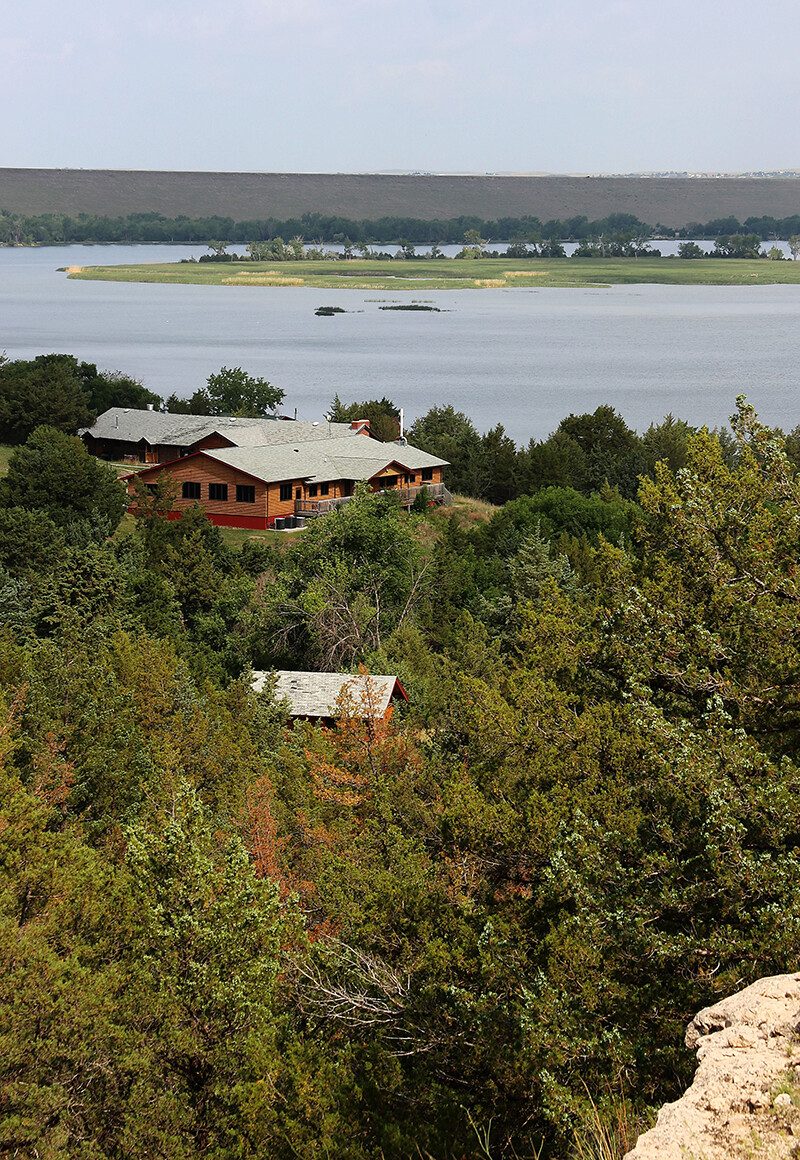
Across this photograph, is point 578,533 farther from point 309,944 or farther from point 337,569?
point 309,944

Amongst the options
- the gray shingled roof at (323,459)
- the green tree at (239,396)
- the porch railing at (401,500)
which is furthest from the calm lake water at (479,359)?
the gray shingled roof at (323,459)

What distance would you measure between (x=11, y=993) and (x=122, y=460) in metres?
73.9

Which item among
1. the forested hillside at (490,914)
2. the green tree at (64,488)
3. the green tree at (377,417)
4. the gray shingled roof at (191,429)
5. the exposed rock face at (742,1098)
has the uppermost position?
the exposed rock face at (742,1098)

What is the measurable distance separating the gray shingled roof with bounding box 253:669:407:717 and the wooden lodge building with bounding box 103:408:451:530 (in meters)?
23.1

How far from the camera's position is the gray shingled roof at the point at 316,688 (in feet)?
137

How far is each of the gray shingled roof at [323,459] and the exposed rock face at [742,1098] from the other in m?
63.3

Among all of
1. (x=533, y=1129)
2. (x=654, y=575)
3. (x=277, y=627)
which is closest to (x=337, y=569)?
(x=277, y=627)

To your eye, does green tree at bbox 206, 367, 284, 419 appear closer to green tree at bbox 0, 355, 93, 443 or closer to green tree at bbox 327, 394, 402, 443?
green tree at bbox 327, 394, 402, 443

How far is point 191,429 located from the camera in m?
82.0

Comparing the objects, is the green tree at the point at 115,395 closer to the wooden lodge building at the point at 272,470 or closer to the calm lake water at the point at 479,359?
the wooden lodge building at the point at 272,470

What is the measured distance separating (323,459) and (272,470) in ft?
18.6

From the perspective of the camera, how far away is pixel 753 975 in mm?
9344

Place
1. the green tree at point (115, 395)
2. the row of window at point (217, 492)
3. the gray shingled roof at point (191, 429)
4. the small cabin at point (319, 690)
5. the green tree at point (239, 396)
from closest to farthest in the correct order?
1. the small cabin at point (319, 690)
2. the row of window at point (217, 492)
3. the gray shingled roof at point (191, 429)
4. the green tree at point (115, 395)
5. the green tree at point (239, 396)

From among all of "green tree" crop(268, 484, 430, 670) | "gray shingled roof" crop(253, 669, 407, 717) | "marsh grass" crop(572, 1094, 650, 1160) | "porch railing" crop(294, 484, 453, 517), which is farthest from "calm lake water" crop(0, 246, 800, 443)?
"marsh grass" crop(572, 1094, 650, 1160)
